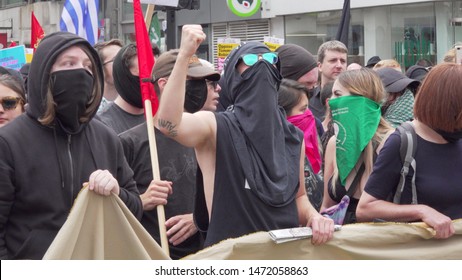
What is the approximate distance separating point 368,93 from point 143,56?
49.1 inches

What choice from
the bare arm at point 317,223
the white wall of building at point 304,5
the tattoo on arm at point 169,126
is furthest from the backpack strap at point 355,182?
the white wall of building at point 304,5

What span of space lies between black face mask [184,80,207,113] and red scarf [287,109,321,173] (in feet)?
3.24

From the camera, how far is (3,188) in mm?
3223

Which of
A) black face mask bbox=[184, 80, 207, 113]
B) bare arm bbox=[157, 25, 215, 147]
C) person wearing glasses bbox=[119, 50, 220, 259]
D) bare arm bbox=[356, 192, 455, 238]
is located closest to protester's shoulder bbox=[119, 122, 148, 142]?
person wearing glasses bbox=[119, 50, 220, 259]

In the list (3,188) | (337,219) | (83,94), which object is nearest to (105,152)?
(83,94)

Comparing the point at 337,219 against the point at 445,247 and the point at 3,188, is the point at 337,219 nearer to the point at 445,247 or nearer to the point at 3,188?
the point at 445,247

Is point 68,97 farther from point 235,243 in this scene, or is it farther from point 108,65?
point 108,65

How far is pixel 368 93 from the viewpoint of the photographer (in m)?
4.61

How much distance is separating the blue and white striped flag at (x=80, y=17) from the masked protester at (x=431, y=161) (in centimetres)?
533

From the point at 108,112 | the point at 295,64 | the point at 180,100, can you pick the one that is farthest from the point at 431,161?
the point at 295,64

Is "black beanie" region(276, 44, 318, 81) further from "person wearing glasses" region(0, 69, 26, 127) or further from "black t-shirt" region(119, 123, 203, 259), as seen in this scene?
"person wearing glasses" region(0, 69, 26, 127)

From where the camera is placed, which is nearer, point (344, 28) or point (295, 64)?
point (295, 64)

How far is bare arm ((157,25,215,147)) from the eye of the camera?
3.40 meters
